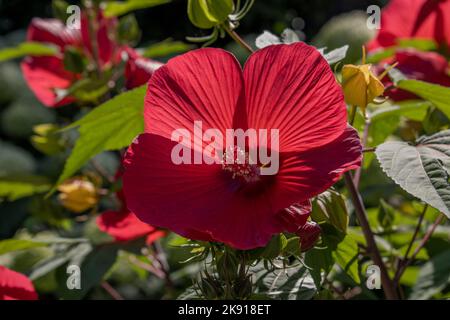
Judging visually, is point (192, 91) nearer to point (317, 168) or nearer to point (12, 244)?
point (317, 168)

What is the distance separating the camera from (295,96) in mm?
365

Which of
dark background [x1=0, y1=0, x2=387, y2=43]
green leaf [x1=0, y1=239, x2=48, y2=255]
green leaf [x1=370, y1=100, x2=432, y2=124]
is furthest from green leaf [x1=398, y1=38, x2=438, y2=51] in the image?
dark background [x1=0, y1=0, x2=387, y2=43]

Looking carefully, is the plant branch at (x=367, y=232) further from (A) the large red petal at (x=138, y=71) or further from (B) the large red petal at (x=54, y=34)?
(B) the large red petal at (x=54, y=34)

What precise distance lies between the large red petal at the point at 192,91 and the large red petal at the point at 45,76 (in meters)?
0.41

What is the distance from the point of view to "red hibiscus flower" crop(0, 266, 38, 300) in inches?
18.0

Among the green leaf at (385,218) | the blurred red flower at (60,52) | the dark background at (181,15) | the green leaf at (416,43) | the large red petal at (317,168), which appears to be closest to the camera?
the large red petal at (317,168)

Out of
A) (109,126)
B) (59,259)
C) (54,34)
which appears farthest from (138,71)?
(54,34)

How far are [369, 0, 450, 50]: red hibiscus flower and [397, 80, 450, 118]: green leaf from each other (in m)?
0.27

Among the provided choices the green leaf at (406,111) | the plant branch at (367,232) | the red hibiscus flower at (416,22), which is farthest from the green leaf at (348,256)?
the red hibiscus flower at (416,22)

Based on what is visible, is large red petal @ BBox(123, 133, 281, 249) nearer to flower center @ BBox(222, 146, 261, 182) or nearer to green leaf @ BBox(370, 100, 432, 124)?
flower center @ BBox(222, 146, 261, 182)

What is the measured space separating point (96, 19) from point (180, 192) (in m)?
0.51

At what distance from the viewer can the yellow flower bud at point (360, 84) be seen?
15.4 inches
